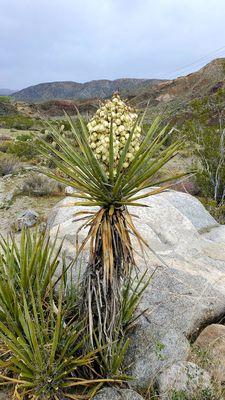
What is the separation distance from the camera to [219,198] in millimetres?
10227

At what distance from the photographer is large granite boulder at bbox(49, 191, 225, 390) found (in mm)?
3699

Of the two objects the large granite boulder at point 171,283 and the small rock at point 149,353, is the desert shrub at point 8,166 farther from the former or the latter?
the small rock at point 149,353

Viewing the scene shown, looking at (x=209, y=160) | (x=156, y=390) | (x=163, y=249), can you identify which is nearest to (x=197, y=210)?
(x=163, y=249)

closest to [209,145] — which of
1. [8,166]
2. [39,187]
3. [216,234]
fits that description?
[216,234]

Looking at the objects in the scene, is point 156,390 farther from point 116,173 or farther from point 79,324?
point 116,173

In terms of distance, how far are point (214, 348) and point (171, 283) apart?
95 centimetres

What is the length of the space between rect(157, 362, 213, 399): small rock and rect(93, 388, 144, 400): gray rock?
0.30 metres

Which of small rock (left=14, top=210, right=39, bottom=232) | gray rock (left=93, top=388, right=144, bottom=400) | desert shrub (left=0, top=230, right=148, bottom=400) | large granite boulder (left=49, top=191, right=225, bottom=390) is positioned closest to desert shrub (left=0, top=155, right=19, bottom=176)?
small rock (left=14, top=210, right=39, bottom=232)

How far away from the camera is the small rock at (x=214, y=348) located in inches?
141

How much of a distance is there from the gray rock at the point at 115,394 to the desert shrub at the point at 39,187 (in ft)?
22.7

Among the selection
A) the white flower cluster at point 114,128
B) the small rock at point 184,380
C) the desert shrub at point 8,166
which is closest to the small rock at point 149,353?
the small rock at point 184,380

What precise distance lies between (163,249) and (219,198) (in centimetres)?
502

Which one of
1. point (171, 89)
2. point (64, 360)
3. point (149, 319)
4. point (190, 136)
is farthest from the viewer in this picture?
point (171, 89)

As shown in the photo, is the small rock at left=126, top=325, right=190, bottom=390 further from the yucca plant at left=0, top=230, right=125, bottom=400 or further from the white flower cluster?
the white flower cluster
